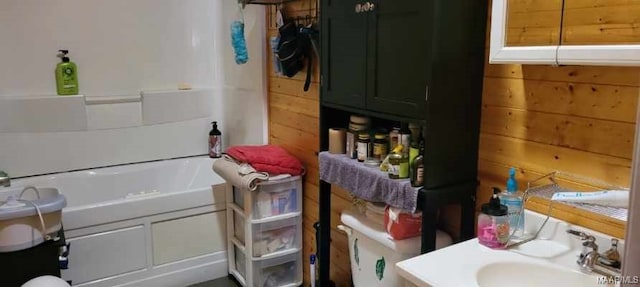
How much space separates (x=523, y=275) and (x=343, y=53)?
3.71 feet

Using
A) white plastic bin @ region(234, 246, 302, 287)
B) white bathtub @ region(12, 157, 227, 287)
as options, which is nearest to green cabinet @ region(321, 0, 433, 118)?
white plastic bin @ region(234, 246, 302, 287)

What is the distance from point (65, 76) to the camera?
10.9ft

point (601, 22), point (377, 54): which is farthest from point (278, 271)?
point (601, 22)

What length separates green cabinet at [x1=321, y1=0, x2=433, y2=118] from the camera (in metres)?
1.73

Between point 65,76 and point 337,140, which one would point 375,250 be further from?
point 65,76

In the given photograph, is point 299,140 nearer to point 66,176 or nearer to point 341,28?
point 341,28

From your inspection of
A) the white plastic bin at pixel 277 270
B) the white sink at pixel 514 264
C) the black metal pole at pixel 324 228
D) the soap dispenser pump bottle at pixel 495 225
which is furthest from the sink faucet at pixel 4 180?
the soap dispenser pump bottle at pixel 495 225

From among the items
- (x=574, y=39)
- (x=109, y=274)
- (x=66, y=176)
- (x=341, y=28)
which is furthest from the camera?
(x=66, y=176)

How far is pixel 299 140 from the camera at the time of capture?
297 centimetres

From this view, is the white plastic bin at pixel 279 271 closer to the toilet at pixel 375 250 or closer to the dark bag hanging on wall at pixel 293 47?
the toilet at pixel 375 250

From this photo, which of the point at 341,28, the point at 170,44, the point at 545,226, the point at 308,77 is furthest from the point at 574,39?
the point at 170,44

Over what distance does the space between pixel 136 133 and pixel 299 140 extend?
1418mm

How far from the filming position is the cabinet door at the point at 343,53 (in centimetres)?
203

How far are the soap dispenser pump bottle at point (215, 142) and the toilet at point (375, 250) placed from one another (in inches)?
73.5
